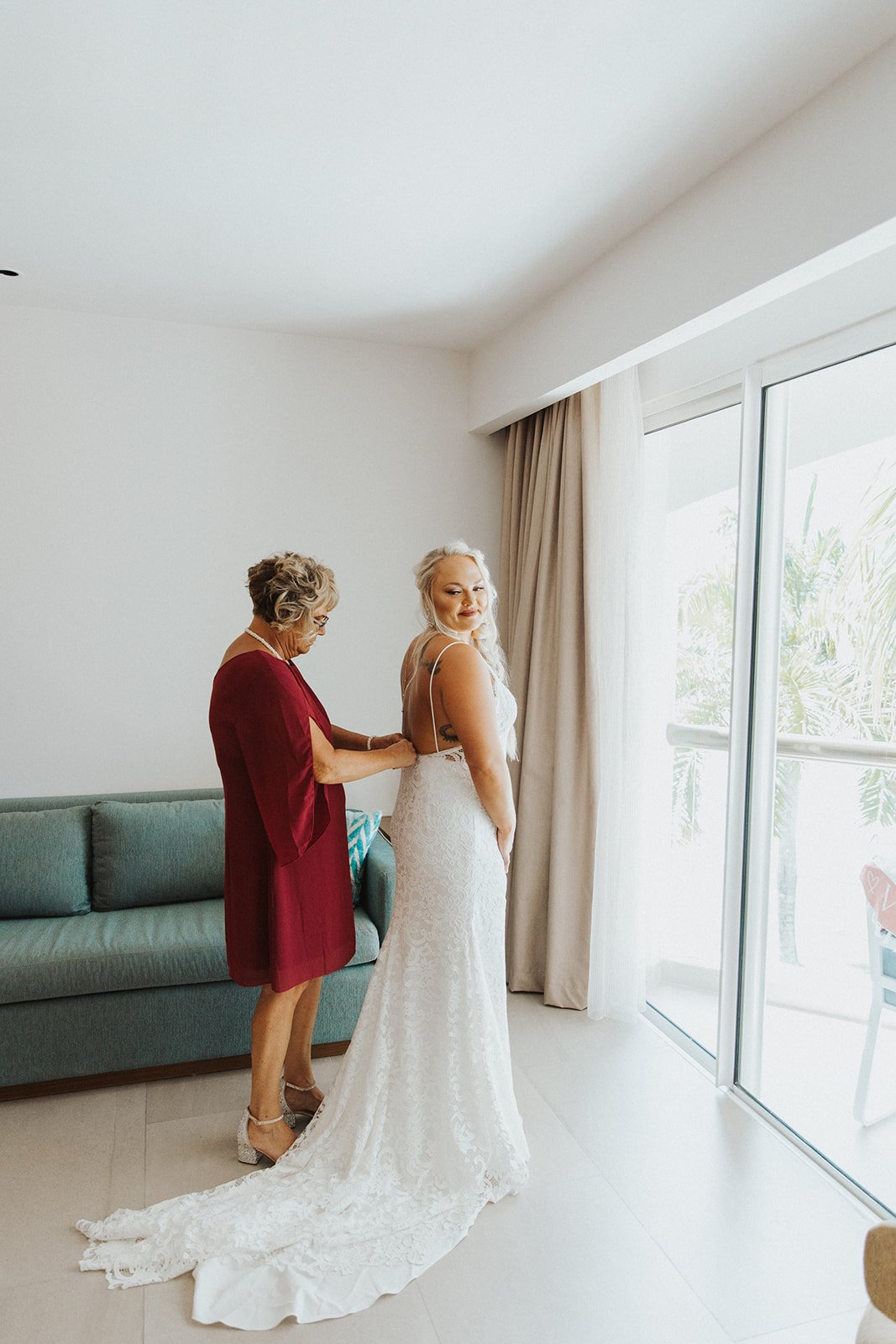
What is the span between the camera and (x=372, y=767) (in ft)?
7.80

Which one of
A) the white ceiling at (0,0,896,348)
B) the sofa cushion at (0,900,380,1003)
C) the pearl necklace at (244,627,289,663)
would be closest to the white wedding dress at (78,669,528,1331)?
the pearl necklace at (244,627,289,663)

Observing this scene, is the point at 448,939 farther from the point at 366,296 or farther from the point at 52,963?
the point at 366,296

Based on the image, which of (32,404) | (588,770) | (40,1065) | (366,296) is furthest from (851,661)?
(32,404)

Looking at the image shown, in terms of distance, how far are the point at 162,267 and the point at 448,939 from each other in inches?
93.7

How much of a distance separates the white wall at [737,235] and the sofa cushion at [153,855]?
6.77 feet

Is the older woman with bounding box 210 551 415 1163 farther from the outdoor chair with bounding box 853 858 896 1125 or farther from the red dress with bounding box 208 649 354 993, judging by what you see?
the outdoor chair with bounding box 853 858 896 1125

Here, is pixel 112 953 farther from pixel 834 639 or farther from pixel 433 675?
pixel 834 639

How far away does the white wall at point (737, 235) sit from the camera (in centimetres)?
188

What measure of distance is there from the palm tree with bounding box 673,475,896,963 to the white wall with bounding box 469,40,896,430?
0.65 m

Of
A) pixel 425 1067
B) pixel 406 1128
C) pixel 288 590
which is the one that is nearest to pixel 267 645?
pixel 288 590

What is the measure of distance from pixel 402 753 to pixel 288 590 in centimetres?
51

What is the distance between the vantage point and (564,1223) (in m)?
2.22

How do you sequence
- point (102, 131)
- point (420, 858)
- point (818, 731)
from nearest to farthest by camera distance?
1. point (102, 131)
2. point (420, 858)
3. point (818, 731)

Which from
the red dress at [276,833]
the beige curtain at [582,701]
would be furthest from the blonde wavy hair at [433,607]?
the beige curtain at [582,701]
